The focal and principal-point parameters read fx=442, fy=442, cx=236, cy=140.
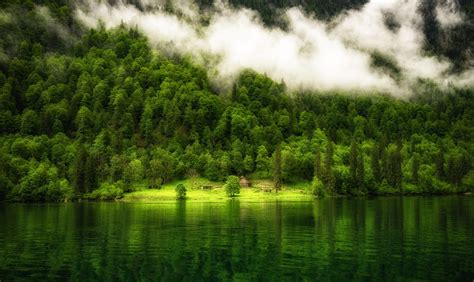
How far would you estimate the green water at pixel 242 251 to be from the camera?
3947 cm

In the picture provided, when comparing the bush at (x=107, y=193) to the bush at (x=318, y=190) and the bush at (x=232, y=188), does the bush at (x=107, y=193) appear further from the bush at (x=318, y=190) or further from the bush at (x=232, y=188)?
the bush at (x=318, y=190)

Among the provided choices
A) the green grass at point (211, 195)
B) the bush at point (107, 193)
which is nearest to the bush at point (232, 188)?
the green grass at point (211, 195)

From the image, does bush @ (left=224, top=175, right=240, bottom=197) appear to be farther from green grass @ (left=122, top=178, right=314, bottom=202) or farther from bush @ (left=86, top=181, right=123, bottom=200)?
bush @ (left=86, top=181, right=123, bottom=200)

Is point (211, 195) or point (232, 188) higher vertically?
point (232, 188)

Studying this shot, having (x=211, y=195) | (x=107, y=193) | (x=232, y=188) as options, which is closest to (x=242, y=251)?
(x=232, y=188)

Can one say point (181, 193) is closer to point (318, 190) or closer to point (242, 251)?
point (318, 190)

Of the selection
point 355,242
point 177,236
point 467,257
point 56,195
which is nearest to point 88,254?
point 177,236

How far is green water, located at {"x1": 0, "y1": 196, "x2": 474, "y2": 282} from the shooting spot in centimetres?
3947

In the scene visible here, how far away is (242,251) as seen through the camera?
168 ft

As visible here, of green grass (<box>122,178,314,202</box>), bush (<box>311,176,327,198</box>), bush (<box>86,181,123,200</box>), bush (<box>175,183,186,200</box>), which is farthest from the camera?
bush (<box>311,176,327,198</box>)

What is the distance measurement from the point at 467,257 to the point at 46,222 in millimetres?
74366

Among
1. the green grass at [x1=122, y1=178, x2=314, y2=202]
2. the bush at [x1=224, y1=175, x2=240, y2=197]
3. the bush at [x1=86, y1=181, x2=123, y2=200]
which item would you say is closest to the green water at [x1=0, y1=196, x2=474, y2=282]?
the green grass at [x1=122, y1=178, x2=314, y2=202]

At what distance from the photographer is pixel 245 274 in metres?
39.5

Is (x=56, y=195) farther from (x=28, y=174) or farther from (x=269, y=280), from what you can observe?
(x=269, y=280)
